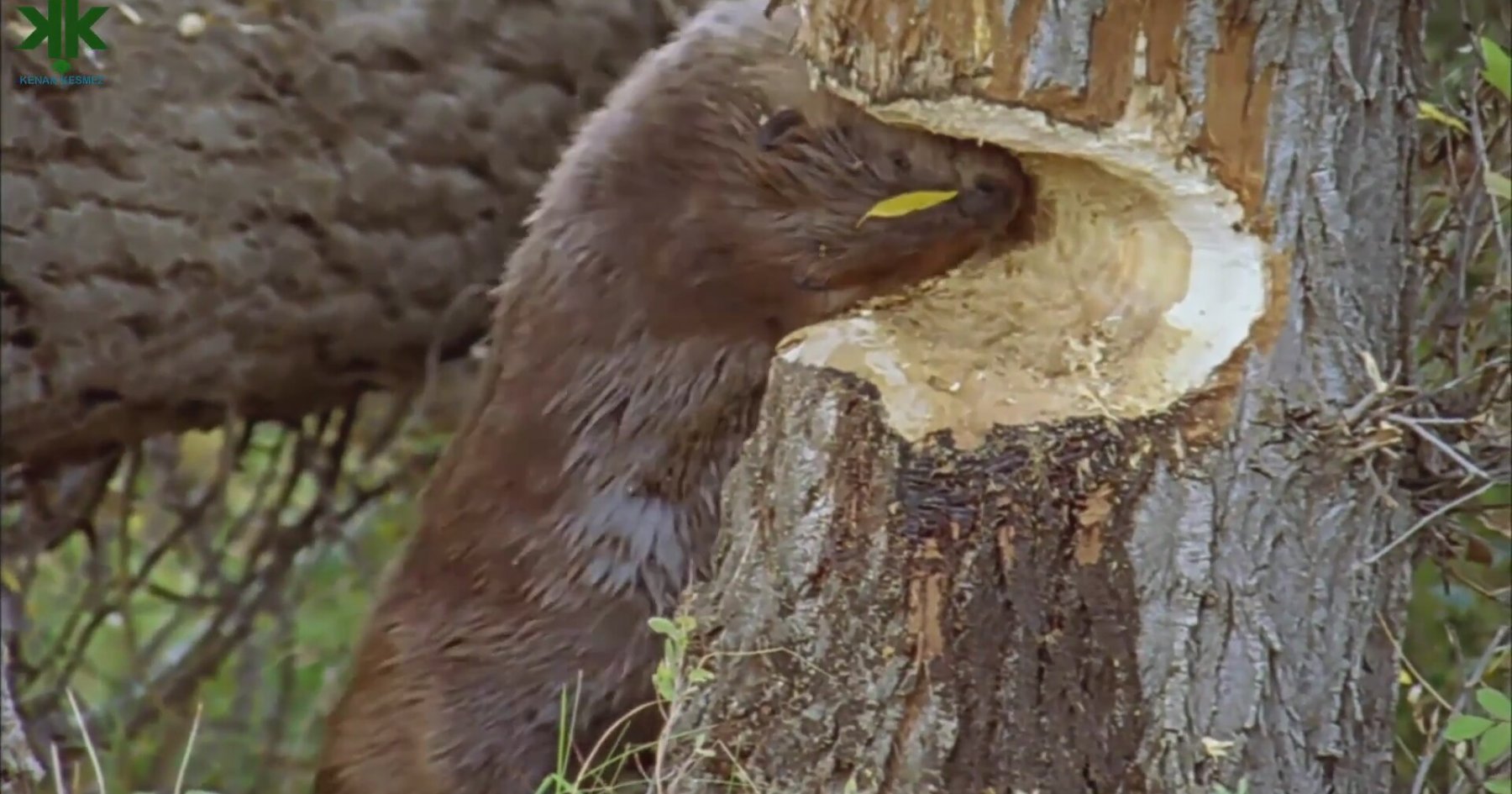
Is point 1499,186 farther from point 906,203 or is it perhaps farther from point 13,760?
point 13,760

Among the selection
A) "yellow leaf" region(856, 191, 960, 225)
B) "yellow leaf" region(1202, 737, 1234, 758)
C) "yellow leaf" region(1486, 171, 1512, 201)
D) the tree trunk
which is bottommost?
"yellow leaf" region(1202, 737, 1234, 758)

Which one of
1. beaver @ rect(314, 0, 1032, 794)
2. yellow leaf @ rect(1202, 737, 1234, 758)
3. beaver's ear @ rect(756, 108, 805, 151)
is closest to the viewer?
yellow leaf @ rect(1202, 737, 1234, 758)

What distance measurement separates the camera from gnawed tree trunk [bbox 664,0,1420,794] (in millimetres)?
1512

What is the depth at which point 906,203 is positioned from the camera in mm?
1804

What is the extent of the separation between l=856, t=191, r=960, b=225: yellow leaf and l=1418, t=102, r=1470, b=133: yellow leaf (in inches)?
18.5

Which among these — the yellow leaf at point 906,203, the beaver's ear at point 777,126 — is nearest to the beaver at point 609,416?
the beaver's ear at point 777,126

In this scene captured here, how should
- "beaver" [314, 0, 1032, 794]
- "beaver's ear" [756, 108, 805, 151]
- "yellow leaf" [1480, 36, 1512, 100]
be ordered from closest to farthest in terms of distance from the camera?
"yellow leaf" [1480, 36, 1512, 100] < "beaver's ear" [756, 108, 805, 151] < "beaver" [314, 0, 1032, 794]

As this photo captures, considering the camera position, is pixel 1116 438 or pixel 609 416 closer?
pixel 1116 438

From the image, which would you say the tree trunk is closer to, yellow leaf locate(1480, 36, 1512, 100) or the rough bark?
the rough bark

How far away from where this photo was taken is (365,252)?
9.42 feet

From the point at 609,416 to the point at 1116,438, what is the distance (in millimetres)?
729

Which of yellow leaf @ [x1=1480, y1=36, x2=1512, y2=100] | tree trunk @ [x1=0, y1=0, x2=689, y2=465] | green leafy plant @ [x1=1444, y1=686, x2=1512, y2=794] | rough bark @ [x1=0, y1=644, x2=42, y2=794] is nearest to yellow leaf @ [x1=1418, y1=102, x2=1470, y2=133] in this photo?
yellow leaf @ [x1=1480, y1=36, x2=1512, y2=100]

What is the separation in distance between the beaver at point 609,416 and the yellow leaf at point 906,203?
12cm

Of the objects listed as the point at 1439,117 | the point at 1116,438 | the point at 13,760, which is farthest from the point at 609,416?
the point at 1439,117
